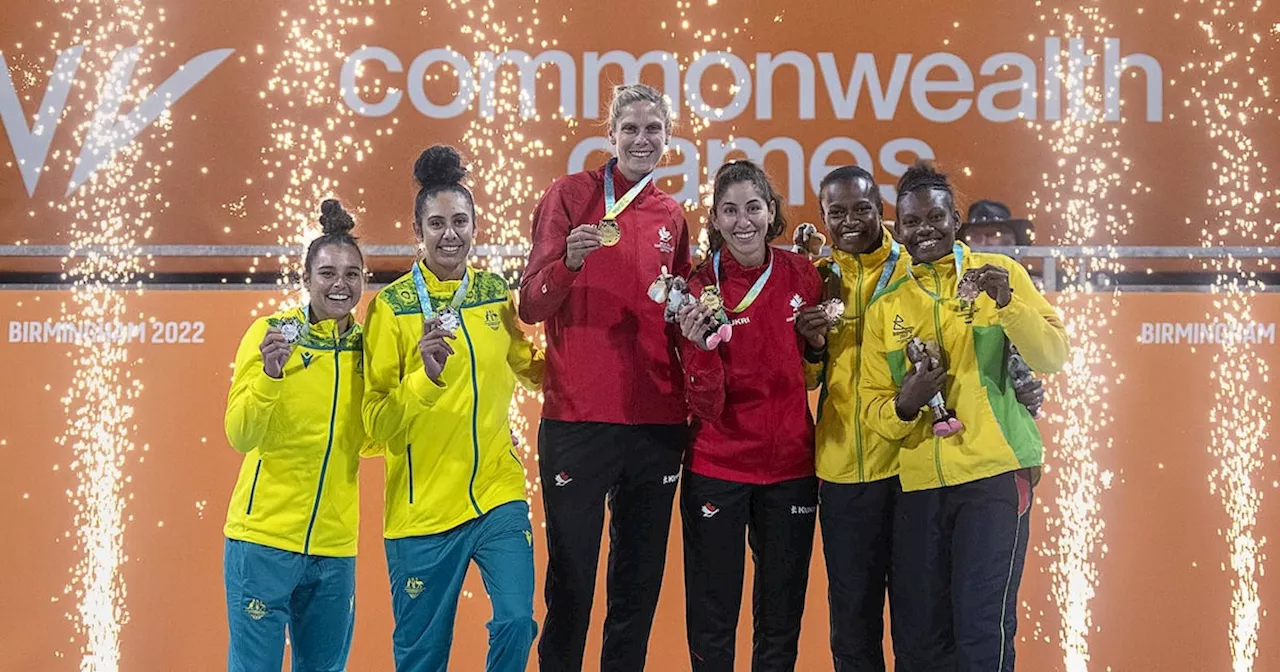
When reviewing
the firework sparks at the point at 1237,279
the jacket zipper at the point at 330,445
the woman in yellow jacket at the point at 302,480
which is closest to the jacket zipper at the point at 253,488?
the woman in yellow jacket at the point at 302,480

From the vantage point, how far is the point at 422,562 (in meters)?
2.42

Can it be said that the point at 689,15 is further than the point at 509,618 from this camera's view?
Yes

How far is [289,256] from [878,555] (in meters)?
2.02

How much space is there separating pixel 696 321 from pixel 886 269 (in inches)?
22.0

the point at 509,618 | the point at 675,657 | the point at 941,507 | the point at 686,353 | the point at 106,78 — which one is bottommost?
the point at 675,657

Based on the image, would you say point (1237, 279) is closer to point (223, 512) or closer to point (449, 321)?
point (449, 321)

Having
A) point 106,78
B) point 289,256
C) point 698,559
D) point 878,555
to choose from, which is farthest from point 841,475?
point 106,78

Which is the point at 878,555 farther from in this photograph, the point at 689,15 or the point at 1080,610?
the point at 689,15

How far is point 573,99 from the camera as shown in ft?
11.2

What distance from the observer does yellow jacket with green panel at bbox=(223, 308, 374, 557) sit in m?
2.47

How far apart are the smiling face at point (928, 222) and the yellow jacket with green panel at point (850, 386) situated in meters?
0.10

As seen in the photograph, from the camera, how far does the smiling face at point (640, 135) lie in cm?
255

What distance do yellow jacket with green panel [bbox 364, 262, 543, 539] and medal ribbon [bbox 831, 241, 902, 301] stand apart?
32.4 inches

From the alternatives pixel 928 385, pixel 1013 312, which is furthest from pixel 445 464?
pixel 1013 312
